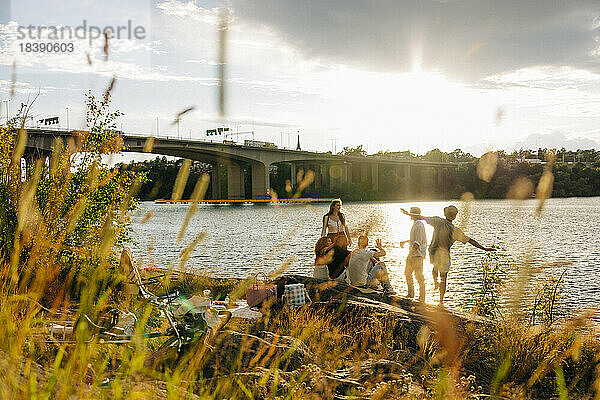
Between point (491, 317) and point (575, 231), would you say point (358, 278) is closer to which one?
point (491, 317)

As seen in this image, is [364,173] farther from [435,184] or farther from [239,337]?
[239,337]

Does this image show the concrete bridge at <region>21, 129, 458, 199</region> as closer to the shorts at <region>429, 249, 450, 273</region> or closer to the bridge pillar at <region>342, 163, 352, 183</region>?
the bridge pillar at <region>342, 163, 352, 183</region>

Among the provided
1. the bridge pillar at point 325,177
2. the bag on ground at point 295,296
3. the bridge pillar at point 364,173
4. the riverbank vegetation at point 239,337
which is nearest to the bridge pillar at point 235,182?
the bridge pillar at point 325,177

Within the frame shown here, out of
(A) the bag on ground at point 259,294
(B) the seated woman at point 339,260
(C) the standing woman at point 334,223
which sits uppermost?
(C) the standing woman at point 334,223

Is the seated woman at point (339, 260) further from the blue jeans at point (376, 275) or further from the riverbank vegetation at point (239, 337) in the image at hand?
the riverbank vegetation at point (239, 337)

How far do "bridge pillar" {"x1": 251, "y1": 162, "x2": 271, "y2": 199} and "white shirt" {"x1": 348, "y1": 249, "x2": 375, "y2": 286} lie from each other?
62014 mm

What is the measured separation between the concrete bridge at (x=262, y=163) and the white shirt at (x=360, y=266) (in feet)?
90.0

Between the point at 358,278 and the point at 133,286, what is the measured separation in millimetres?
3713

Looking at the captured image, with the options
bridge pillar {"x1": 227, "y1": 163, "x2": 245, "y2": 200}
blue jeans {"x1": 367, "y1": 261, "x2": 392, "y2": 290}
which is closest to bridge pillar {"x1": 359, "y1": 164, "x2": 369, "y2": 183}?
bridge pillar {"x1": 227, "y1": 163, "x2": 245, "y2": 200}

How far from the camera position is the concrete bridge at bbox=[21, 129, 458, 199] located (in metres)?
55.8

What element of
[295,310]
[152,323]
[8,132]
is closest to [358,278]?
[295,310]

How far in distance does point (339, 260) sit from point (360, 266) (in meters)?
0.56

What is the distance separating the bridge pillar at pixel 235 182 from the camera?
78688 millimetres

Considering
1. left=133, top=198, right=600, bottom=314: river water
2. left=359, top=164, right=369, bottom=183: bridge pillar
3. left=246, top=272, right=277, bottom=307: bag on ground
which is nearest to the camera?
left=246, top=272, right=277, bottom=307: bag on ground
